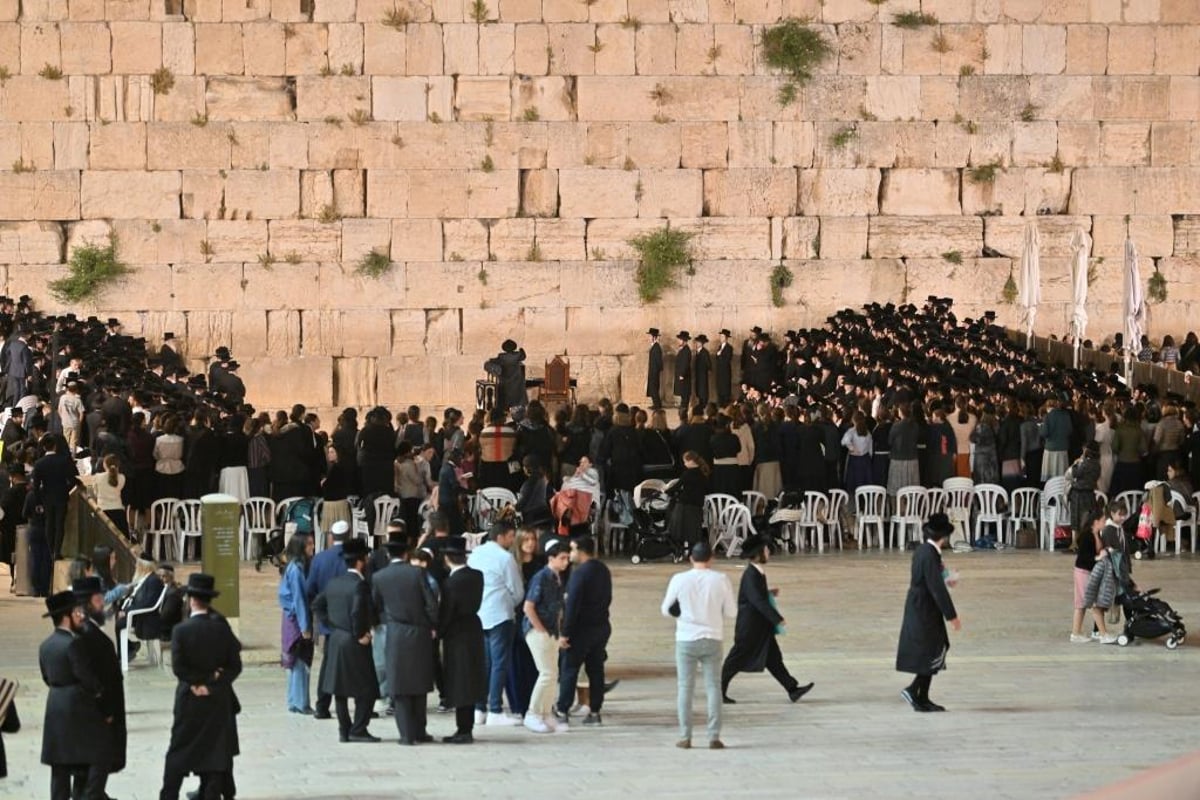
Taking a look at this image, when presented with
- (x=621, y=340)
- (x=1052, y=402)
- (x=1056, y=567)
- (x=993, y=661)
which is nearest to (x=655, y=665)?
(x=993, y=661)

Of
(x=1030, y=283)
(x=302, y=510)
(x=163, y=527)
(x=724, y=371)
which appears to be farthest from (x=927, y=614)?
(x=724, y=371)

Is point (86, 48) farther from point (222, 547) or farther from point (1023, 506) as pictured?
point (222, 547)

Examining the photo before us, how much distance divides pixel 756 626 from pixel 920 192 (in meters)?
20.1

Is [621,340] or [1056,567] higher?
[621,340]

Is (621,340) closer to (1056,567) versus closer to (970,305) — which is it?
(970,305)

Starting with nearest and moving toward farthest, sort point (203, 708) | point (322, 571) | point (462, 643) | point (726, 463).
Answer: point (203, 708), point (462, 643), point (322, 571), point (726, 463)

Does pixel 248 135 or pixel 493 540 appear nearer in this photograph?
pixel 493 540

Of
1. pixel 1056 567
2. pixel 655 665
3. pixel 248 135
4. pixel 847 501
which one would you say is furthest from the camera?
pixel 248 135

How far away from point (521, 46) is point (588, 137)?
167 cm

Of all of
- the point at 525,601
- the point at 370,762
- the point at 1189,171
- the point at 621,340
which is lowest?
the point at 370,762

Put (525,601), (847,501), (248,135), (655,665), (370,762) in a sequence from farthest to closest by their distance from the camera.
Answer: (248,135), (847,501), (655,665), (525,601), (370,762)

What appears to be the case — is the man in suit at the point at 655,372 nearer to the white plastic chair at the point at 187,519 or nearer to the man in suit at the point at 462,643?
the white plastic chair at the point at 187,519

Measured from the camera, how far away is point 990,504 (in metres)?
20.5

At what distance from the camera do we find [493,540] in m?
12.1
